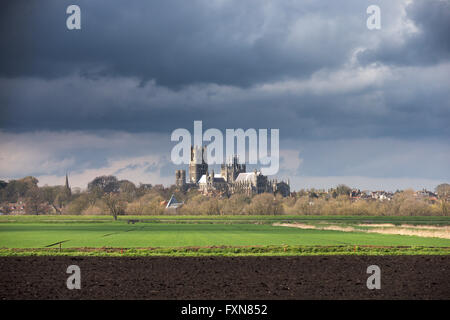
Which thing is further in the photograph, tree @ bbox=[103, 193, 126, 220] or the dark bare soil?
tree @ bbox=[103, 193, 126, 220]

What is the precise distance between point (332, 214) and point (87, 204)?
7820cm

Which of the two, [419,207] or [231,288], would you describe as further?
[419,207]

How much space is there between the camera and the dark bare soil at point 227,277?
2708cm

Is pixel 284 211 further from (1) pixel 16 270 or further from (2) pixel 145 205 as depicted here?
(1) pixel 16 270

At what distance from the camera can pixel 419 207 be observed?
6614 inches

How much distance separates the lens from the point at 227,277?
32.2m

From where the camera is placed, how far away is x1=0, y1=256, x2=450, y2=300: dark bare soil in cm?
2708

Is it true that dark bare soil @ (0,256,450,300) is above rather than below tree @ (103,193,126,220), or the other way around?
below

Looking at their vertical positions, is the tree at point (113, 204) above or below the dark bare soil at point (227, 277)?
above

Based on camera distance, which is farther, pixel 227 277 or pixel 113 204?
Answer: pixel 113 204

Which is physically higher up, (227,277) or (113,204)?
(113,204)
